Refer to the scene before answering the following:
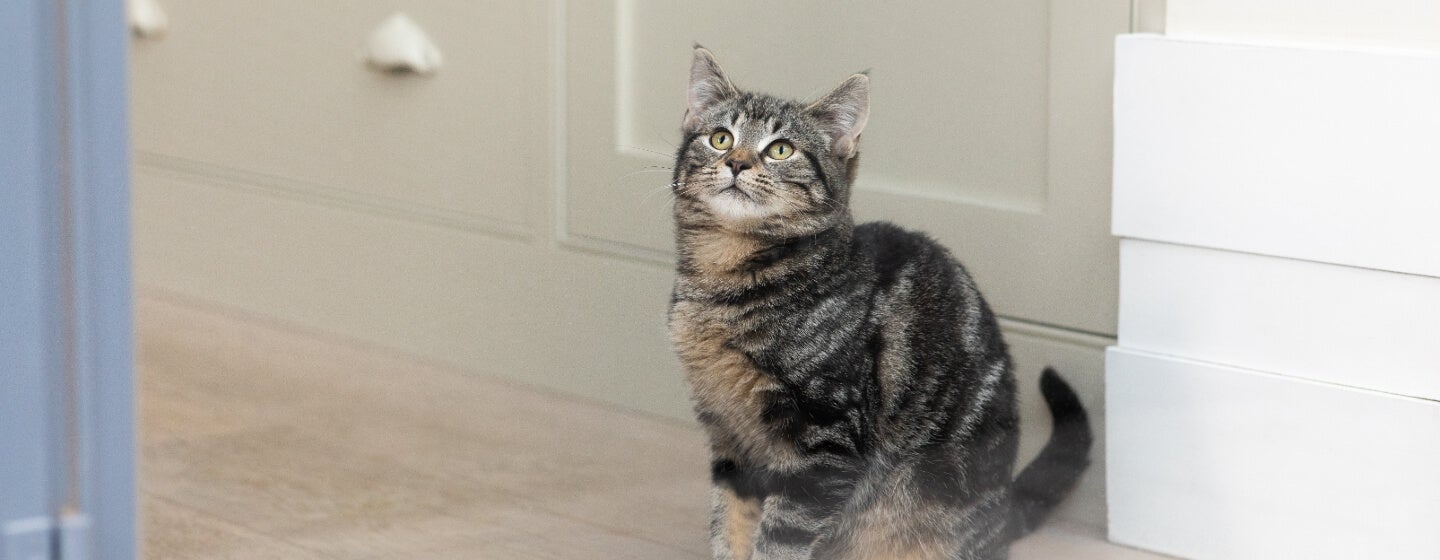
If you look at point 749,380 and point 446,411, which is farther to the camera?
point 446,411

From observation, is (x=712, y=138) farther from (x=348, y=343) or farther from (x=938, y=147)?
(x=348, y=343)

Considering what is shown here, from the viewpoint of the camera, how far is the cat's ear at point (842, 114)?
4.06ft

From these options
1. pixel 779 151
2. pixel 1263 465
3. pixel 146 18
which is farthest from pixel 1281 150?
pixel 146 18

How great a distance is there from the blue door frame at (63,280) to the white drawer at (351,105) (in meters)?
0.03

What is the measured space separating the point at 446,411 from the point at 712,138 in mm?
374

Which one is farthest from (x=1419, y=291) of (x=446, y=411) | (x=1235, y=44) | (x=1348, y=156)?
(x=446, y=411)

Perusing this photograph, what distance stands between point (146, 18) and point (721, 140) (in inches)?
17.7

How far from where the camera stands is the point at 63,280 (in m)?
0.97

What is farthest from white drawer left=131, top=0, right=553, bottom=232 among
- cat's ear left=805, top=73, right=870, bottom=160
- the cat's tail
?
the cat's tail

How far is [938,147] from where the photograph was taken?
132 centimetres

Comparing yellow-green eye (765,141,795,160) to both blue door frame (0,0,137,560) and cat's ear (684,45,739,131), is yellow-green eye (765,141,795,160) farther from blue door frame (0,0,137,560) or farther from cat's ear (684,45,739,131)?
blue door frame (0,0,137,560)

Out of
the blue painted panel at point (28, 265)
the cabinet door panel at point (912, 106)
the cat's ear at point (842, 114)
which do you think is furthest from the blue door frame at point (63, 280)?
the cat's ear at point (842, 114)

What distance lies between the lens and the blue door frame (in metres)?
0.95

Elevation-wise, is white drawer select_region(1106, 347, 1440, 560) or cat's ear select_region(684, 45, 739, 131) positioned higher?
cat's ear select_region(684, 45, 739, 131)
